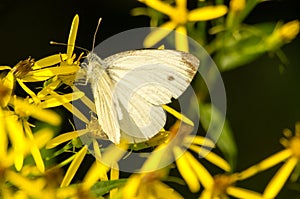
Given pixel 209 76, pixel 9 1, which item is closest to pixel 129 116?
pixel 209 76

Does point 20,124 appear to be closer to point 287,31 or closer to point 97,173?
point 97,173

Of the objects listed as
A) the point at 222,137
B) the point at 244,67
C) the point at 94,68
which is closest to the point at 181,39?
the point at 222,137

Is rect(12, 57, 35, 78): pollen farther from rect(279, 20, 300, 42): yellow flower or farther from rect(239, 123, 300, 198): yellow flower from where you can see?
rect(279, 20, 300, 42): yellow flower

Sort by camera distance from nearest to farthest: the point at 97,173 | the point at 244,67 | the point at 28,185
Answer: the point at 28,185
the point at 97,173
the point at 244,67

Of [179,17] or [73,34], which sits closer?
[73,34]

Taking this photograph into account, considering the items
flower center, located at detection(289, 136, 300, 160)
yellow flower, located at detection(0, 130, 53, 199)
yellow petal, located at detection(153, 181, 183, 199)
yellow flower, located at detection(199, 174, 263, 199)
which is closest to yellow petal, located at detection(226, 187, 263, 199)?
yellow flower, located at detection(199, 174, 263, 199)

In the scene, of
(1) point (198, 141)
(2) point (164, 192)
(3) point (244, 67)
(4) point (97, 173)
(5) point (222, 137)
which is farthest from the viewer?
(3) point (244, 67)

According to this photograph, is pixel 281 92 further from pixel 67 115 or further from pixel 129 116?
pixel 129 116
